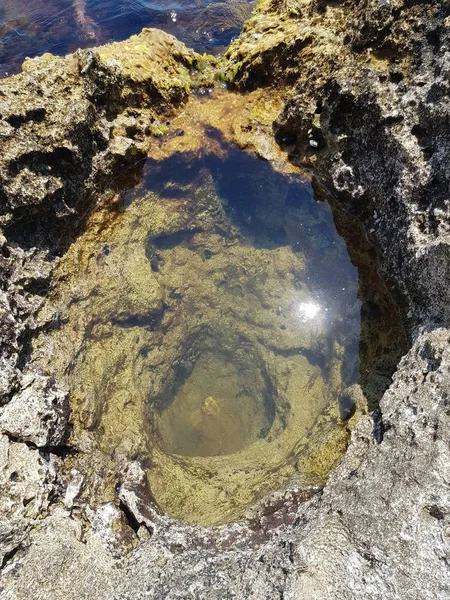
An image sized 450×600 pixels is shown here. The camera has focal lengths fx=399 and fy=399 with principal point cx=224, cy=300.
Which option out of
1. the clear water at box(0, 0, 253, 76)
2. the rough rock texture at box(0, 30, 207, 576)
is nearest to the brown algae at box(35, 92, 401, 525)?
the rough rock texture at box(0, 30, 207, 576)

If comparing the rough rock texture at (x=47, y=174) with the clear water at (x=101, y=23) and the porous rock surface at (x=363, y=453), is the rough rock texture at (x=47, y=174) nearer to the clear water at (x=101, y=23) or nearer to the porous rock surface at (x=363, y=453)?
the porous rock surface at (x=363, y=453)

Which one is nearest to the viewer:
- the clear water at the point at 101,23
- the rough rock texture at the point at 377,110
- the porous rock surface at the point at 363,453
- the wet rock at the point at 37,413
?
the porous rock surface at the point at 363,453

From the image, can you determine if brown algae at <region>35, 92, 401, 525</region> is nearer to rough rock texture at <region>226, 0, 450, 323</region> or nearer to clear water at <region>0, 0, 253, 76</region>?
rough rock texture at <region>226, 0, 450, 323</region>

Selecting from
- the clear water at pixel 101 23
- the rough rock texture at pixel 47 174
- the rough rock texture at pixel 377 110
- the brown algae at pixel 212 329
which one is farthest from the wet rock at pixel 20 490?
the clear water at pixel 101 23

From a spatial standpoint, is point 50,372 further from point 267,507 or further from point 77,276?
point 267,507

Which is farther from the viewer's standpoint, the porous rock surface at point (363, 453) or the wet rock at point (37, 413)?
the wet rock at point (37, 413)

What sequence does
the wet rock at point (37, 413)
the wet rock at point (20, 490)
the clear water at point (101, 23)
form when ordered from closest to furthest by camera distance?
the wet rock at point (20, 490), the wet rock at point (37, 413), the clear water at point (101, 23)

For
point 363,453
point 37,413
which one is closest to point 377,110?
point 363,453

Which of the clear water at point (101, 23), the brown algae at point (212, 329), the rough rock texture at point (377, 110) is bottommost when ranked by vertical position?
the brown algae at point (212, 329)
